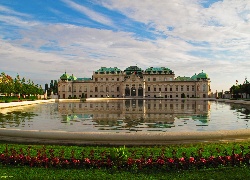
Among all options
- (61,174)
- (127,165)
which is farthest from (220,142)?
(61,174)

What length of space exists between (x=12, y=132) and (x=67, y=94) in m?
122

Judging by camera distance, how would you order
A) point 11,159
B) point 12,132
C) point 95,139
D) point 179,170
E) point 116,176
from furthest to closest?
point 12,132 < point 95,139 < point 11,159 < point 179,170 < point 116,176

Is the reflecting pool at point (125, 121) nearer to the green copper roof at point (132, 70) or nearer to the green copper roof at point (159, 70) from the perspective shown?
the green copper roof at point (159, 70)

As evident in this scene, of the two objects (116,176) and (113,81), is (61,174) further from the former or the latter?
(113,81)

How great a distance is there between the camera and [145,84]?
12862 centimetres

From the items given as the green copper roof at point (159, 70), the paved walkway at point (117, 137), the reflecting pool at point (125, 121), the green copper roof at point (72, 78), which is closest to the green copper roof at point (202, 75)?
the green copper roof at point (159, 70)

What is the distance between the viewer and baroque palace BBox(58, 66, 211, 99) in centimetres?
12734

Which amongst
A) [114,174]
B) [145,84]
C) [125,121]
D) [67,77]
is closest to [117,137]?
[114,174]

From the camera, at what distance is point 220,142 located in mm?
12773

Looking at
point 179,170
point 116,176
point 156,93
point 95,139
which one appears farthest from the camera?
point 156,93

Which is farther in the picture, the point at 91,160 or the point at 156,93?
the point at 156,93

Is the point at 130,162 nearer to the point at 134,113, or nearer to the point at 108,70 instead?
the point at 134,113

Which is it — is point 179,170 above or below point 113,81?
below

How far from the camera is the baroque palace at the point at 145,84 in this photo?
418 feet
